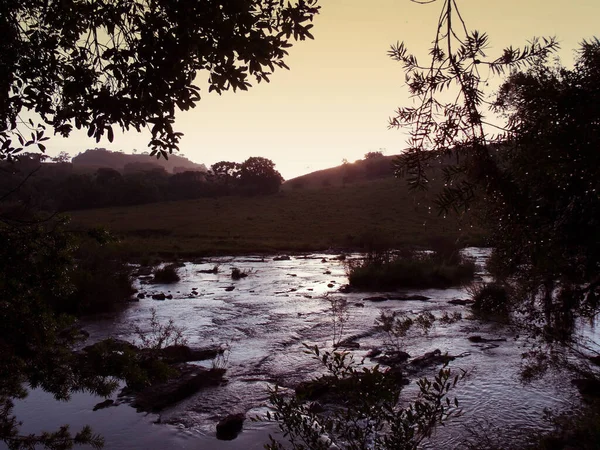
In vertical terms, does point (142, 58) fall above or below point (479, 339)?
above

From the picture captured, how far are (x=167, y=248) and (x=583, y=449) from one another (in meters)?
36.8

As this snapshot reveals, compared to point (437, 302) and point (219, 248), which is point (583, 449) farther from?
point (219, 248)

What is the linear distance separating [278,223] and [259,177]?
23.8 metres

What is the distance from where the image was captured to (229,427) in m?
7.25

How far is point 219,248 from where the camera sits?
133ft

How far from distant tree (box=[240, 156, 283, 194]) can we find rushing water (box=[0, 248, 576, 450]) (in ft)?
190

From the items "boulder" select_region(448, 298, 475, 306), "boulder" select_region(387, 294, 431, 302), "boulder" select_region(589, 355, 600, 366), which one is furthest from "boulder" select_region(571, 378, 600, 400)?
"boulder" select_region(387, 294, 431, 302)

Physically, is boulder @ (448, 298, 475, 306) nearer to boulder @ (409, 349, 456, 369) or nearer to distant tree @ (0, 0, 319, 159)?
boulder @ (409, 349, 456, 369)

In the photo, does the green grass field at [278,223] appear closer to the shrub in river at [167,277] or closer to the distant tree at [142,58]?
the shrub in river at [167,277]

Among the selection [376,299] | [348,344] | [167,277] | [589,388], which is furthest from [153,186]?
[589,388]

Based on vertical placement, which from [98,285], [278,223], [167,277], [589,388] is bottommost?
[589,388]

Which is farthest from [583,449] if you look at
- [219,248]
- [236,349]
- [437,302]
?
[219,248]

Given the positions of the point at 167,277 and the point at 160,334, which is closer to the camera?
the point at 160,334

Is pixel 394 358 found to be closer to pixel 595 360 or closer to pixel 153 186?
pixel 595 360
